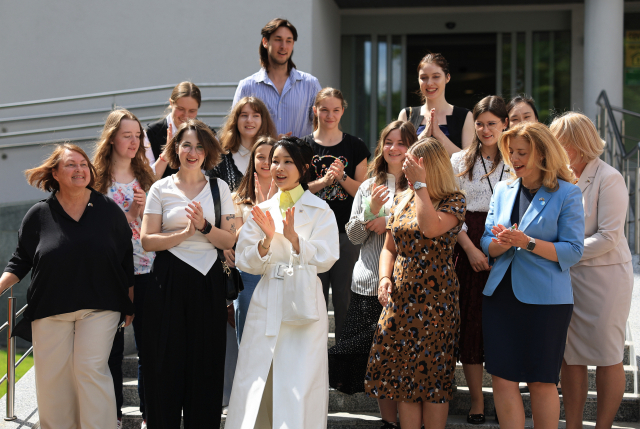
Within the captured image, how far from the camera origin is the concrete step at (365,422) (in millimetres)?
4074

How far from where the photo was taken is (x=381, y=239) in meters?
4.14

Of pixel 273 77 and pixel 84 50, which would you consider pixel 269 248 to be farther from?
pixel 84 50

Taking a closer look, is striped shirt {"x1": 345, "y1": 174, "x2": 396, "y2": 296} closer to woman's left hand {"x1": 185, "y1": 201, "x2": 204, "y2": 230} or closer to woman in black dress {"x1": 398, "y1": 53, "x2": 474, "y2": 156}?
woman in black dress {"x1": 398, "y1": 53, "x2": 474, "y2": 156}

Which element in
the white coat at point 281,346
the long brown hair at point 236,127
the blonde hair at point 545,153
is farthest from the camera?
the long brown hair at point 236,127

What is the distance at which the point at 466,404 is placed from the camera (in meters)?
4.35

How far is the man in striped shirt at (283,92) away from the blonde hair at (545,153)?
2304 millimetres

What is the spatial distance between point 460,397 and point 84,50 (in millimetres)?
8581

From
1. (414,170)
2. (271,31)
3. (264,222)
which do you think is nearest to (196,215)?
(264,222)

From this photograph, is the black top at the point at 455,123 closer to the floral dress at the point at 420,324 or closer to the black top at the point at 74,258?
the floral dress at the point at 420,324

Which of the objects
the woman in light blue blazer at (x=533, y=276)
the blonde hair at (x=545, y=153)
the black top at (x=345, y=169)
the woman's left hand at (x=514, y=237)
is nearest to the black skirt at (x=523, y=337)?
the woman in light blue blazer at (x=533, y=276)

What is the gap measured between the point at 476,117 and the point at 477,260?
3.27ft

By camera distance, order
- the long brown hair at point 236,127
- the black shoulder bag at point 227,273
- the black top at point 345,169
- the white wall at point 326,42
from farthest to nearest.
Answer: the white wall at point 326,42, the long brown hair at point 236,127, the black top at point 345,169, the black shoulder bag at point 227,273

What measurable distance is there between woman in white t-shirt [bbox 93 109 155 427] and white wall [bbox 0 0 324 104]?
5.32 meters

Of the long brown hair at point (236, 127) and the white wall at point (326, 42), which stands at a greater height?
the white wall at point (326, 42)
